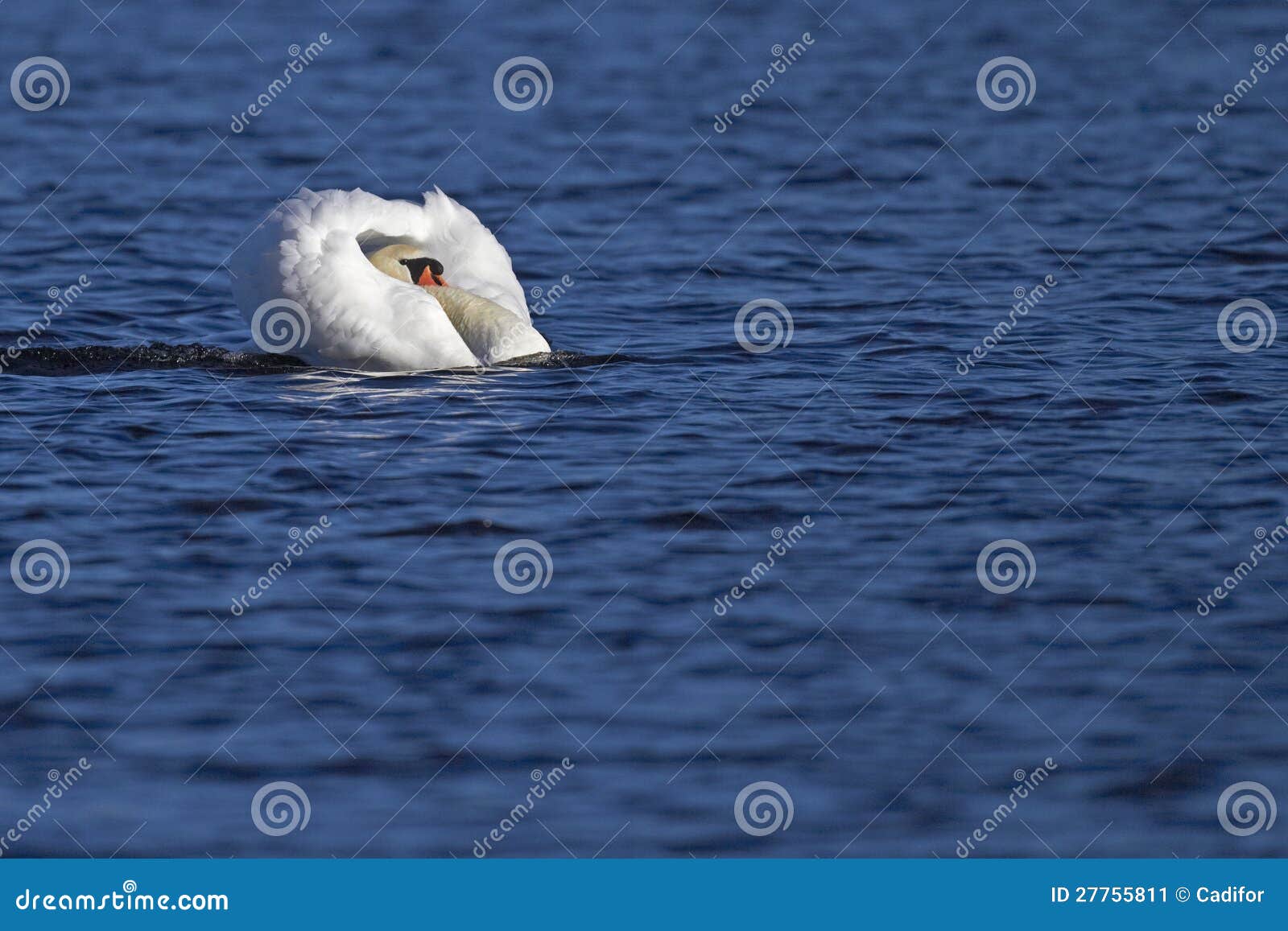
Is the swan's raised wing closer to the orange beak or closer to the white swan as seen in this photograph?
the white swan

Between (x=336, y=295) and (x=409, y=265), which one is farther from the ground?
(x=409, y=265)

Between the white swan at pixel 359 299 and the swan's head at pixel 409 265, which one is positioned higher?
the swan's head at pixel 409 265

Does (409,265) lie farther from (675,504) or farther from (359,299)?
(675,504)

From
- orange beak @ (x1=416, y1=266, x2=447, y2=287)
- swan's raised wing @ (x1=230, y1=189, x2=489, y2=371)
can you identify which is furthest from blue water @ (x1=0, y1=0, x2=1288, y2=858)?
orange beak @ (x1=416, y1=266, x2=447, y2=287)

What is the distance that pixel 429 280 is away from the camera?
14.0m

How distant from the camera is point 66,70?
85.4ft


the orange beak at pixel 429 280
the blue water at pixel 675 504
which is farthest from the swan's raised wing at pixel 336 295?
the orange beak at pixel 429 280

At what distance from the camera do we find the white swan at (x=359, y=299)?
1307 cm

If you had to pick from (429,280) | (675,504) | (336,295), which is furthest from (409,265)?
(675,504)

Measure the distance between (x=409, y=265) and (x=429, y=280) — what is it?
0.23 m

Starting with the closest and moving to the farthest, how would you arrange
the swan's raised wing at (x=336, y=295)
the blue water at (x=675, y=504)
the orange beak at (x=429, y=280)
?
1. the blue water at (x=675, y=504)
2. the swan's raised wing at (x=336, y=295)
3. the orange beak at (x=429, y=280)

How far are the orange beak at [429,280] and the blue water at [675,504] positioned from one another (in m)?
0.85

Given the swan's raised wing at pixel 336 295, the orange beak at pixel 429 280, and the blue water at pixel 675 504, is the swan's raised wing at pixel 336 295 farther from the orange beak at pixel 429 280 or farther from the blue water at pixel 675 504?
the orange beak at pixel 429 280

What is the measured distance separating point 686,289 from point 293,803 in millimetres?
9450
